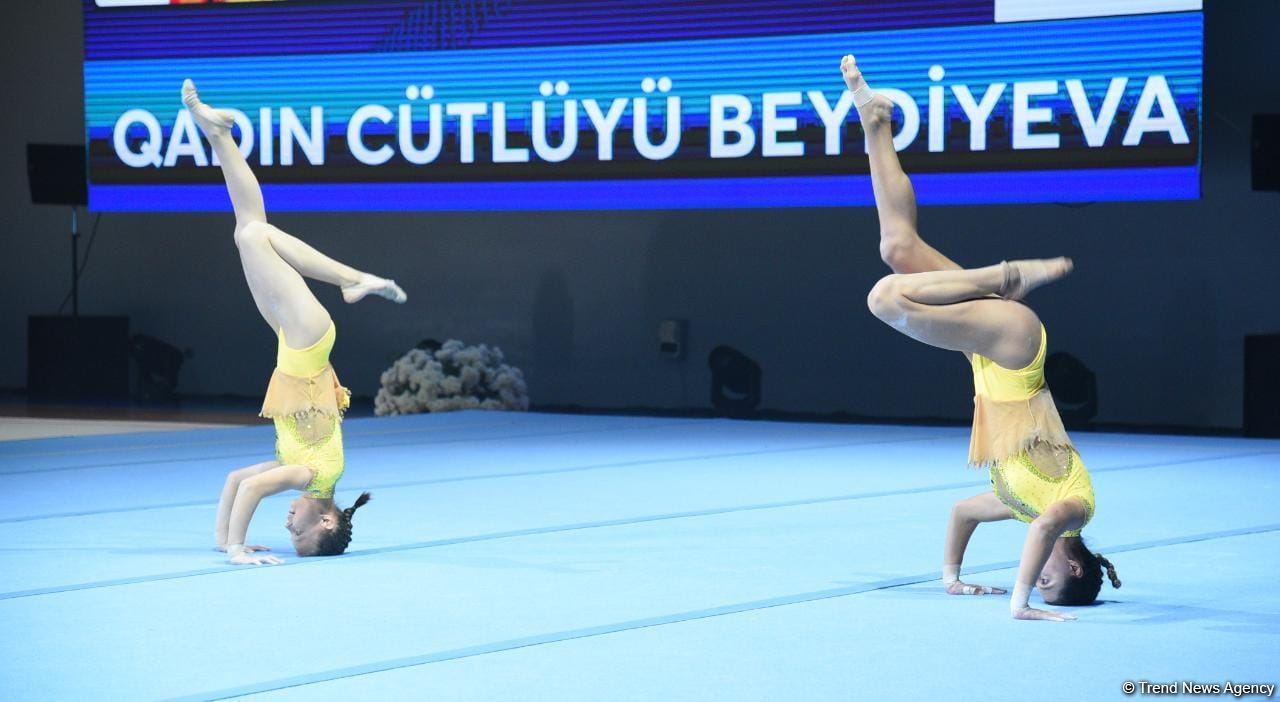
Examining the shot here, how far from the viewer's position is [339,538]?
187 inches

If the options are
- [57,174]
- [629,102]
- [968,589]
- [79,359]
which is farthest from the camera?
[79,359]

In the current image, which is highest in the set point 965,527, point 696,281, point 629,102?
point 629,102

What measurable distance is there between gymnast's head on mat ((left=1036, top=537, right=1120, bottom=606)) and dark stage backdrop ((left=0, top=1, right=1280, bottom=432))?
4849 millimetres

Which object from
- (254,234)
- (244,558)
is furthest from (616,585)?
(254,234)

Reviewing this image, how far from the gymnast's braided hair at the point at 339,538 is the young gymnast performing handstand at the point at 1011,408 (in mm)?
1760

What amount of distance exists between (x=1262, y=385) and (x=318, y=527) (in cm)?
548

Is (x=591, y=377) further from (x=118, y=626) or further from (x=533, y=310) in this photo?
(x=118, y=626)

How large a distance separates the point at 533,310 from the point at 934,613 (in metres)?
7.13

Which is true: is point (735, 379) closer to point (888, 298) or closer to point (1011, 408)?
point (1011, 408)

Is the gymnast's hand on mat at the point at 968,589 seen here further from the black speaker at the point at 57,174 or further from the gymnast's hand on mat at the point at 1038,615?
the black speaker at the point at 57,174

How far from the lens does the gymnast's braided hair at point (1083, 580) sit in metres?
3.89
